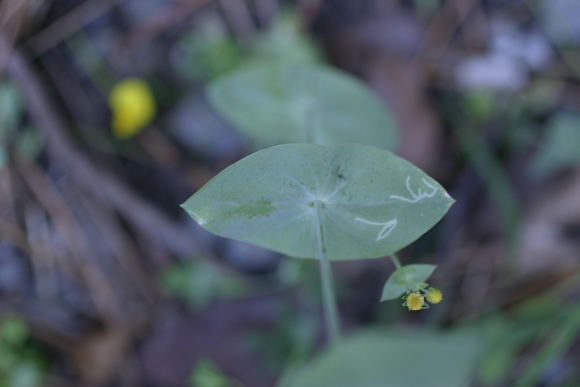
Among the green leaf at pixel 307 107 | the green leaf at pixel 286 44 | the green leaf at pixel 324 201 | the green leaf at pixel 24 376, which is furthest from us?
the green leaf at pixel 286 44

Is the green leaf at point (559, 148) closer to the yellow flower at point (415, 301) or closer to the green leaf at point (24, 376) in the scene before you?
the yellow flower at point (415, 301)

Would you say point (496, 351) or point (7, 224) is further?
point (7, 224)

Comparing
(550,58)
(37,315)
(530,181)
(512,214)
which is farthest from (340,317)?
(550,58)

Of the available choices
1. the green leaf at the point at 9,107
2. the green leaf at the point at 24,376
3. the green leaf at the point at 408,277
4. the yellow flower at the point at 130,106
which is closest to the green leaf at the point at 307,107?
the yellow flower at the point at 130,106

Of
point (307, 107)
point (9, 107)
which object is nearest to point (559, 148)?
point (307, 107)

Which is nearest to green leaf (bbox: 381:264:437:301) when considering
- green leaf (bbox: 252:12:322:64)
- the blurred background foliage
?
the blurred background foliage

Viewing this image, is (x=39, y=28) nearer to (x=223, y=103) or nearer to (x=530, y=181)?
(x=223, y=103)
